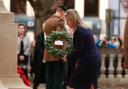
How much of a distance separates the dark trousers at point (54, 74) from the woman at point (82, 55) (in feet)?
6.08

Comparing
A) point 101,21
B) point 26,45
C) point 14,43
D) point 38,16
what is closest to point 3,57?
Answer: point 14,43

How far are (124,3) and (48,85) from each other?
40299 millimetres

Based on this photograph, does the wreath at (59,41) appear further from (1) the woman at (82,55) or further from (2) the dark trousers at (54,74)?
(1) the woman at (82,55)

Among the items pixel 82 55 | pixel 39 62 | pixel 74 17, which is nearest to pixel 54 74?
pixel 39 62

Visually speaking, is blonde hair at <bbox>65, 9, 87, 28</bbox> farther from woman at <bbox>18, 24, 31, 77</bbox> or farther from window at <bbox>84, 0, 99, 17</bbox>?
window at <bbox>84, 0, 99, 17</bbox>

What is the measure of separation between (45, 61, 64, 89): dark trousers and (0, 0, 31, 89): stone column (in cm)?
338

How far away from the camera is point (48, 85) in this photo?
1386 cm

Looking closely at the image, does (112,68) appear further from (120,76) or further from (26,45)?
(26,45)

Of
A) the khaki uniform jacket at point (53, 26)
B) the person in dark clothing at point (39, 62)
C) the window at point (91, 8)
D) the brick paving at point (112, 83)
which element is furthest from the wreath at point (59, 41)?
the window at point (91, 8)

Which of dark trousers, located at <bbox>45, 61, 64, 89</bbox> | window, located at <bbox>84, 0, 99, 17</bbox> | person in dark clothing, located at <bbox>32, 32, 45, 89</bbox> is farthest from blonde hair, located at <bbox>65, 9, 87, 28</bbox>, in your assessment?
window, located at <bbox>84, 0, 99, 17</bbox>

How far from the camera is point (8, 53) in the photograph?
10.2m

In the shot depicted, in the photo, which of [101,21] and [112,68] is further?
[101,21]

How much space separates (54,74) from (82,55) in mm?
2190

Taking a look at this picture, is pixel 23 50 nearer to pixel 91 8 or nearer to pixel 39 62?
pixel 39 62
